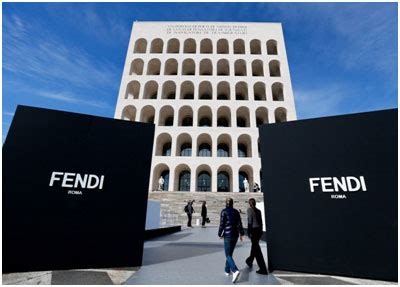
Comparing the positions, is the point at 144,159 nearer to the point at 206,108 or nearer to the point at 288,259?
the point at 288,259

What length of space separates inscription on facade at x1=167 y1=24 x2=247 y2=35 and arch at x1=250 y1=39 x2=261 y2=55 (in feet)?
6.60

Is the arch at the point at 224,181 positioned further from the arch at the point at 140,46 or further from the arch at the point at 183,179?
the arch at the point at 140,46

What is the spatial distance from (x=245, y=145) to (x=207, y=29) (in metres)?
19.5

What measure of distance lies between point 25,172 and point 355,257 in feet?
22.9

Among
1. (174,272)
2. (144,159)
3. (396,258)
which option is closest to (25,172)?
(144,159)

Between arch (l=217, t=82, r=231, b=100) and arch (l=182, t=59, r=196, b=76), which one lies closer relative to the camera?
arch (l=217, t=82, r=231, b=100)

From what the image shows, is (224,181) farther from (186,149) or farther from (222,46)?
(222,46)

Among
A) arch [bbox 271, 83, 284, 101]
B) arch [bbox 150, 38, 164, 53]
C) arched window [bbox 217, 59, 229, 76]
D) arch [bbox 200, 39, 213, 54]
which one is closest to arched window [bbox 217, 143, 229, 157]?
arch [bbox 271, 83, 284, 101]

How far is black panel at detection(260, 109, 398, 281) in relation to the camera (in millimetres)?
4250

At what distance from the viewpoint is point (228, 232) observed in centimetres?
429

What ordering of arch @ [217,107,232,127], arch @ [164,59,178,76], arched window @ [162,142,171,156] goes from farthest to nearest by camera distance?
1. arch @ [164,59,178,76]
2. arched window @ [162,142,171,156]
3. arch @ [217,107,232,127]

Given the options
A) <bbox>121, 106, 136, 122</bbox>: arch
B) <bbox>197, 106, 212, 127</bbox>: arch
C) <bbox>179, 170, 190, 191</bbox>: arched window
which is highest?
<bbox>197, 106, 212, 127</bbox>: arch

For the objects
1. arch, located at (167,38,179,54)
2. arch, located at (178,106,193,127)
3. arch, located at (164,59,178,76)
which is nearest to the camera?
arch, located at (178,106,193,127)

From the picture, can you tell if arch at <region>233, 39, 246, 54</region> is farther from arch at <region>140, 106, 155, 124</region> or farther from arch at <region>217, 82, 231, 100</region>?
arch at <region>140, 106, 155, 124</region>
